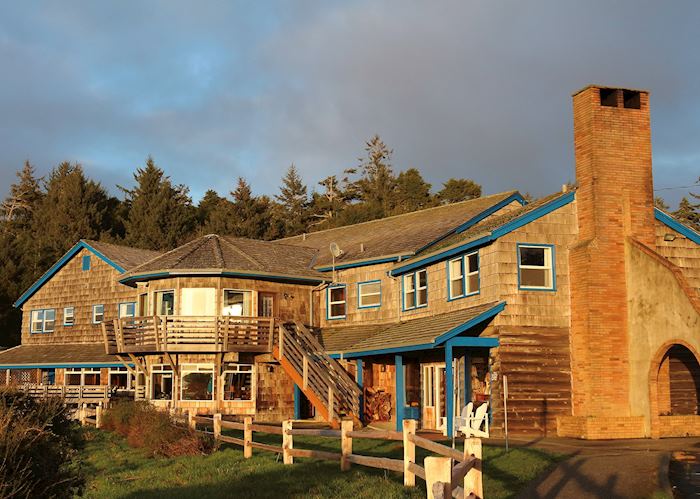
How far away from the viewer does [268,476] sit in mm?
15805

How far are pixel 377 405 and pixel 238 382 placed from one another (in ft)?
18.7

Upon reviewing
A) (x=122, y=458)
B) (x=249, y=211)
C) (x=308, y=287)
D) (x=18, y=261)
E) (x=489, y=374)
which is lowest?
(x=122, y=458)

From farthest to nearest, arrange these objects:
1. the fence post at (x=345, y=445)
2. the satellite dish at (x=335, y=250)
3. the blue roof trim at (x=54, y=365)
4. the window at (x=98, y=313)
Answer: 1. the window at (x=98, y=313)
2. the blue roof trim at (x=54, y=365)
3. the satellite dish at (x=335, y=250)
4. the fence post at (x=345, y=445)

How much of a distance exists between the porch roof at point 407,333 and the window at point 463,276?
65 centimetres

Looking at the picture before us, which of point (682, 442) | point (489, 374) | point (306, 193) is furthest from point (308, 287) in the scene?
point (306, 193)

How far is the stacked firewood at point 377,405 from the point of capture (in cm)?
2958

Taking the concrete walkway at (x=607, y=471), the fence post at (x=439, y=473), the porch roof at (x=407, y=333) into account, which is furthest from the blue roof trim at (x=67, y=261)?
the fence post at (x=439, y=473)

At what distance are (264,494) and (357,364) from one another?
15.5 metres

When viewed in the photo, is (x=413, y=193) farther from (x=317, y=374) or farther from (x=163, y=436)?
(x=163, y=436)

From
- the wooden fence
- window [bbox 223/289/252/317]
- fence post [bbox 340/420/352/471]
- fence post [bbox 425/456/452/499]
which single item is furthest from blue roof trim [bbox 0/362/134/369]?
fence post [bbox 425/456/452/499]

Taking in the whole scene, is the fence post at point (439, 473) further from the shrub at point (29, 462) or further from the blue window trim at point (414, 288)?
the blue window trim at point (414, 288)

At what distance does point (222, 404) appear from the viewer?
3139 centimetres

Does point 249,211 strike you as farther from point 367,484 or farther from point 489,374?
point 367,484

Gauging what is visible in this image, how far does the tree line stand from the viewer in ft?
219
